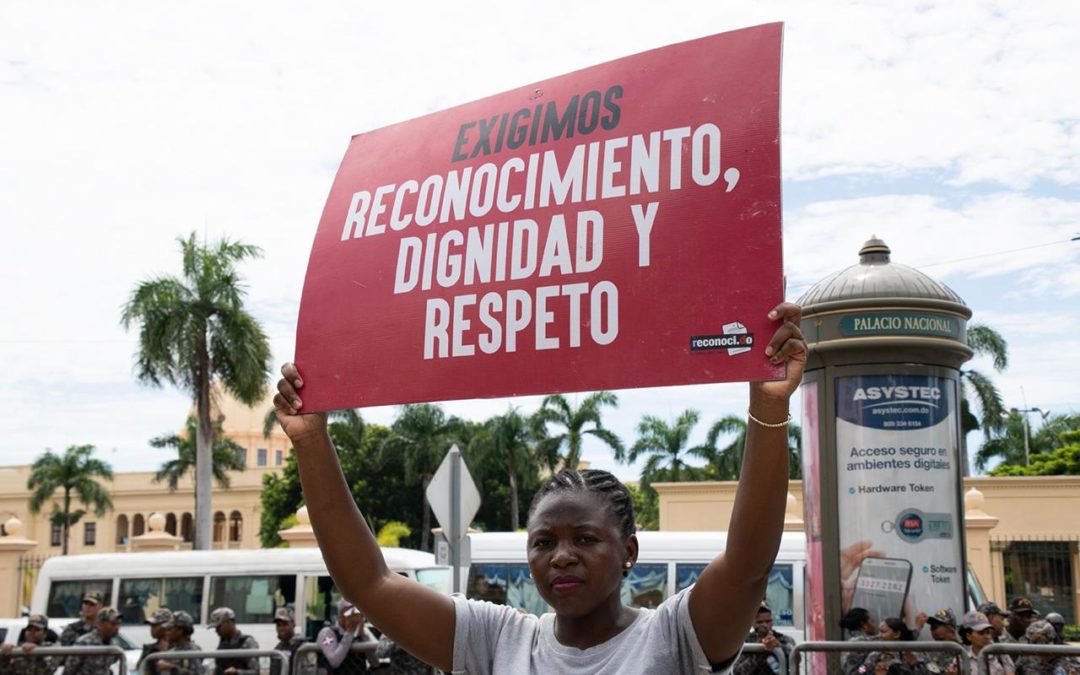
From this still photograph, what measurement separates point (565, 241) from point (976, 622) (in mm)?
6295

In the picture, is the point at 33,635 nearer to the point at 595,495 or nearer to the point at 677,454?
the point at 595,495

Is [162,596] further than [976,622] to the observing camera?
Yes

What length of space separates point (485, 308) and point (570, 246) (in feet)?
0.79

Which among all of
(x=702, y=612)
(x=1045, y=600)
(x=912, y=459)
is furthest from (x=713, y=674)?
(x=1045, y=600)

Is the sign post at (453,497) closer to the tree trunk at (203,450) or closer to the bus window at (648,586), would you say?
the bus window at (648,586)

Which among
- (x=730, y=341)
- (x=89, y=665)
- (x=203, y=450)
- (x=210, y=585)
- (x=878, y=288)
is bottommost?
(x=210, y=585)

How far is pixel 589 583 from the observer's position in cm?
213

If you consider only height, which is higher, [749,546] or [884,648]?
[749,546]

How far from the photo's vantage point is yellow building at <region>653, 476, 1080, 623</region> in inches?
894

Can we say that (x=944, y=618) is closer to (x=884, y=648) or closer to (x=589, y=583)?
(x=884, y=648)

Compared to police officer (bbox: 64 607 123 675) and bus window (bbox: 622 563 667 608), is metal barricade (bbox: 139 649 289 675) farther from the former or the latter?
bus window (bbox: 622 563 667 608)

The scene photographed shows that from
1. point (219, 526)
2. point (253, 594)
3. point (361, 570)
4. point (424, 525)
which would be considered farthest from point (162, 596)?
point (219, 526)

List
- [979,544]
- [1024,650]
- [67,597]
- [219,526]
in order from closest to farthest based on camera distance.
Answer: [1024,650], [67,597], [979,544], [219,526]

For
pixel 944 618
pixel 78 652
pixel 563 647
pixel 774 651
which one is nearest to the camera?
pixel 563 647
